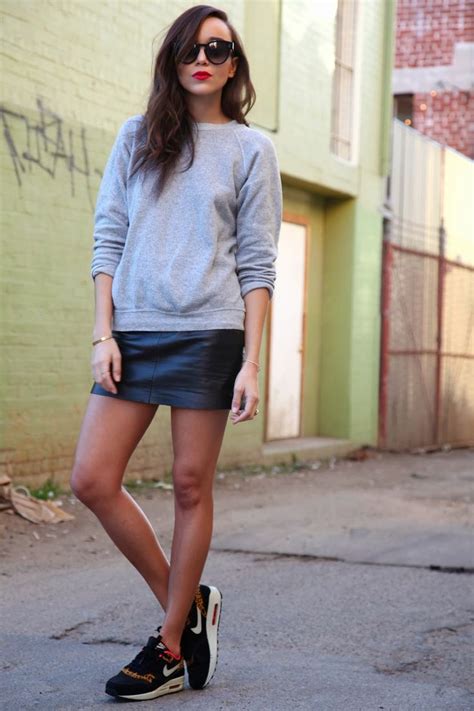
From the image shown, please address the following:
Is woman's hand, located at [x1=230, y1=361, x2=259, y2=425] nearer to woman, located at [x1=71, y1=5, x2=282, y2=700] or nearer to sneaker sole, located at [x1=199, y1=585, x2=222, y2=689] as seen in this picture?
woman, located at [x1=71, y1=5, x2=282, y2=700]

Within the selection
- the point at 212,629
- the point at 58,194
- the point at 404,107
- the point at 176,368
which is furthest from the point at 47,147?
the point at 404,107

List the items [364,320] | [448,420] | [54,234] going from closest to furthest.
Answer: [54,234] < [364,320] < [448,420]

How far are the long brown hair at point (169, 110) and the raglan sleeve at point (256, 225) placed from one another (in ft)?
0.64

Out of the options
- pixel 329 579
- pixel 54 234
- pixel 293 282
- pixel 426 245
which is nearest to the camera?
pixel 329 579

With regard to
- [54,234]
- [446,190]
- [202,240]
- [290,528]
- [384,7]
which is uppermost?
[384,7]

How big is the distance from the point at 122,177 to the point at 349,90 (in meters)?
9.58

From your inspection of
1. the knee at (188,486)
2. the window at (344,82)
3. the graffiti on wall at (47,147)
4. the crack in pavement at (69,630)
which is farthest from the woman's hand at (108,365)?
the window at (344,82)

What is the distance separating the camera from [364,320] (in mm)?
12773

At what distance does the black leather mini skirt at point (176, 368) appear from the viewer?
125 inches

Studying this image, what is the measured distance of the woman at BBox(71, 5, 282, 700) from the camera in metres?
Result: 3.18

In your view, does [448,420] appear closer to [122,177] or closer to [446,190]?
[446,190]

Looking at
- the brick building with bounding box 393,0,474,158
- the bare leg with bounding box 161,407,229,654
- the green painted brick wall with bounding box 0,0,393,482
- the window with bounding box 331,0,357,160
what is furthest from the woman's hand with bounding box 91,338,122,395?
the brick building with bounding box 393,0,474,158

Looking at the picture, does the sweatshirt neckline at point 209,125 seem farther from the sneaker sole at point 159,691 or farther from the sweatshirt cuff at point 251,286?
the sneaker sole at point 159,691

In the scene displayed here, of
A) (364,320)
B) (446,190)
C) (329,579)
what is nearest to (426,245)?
(446,190)
